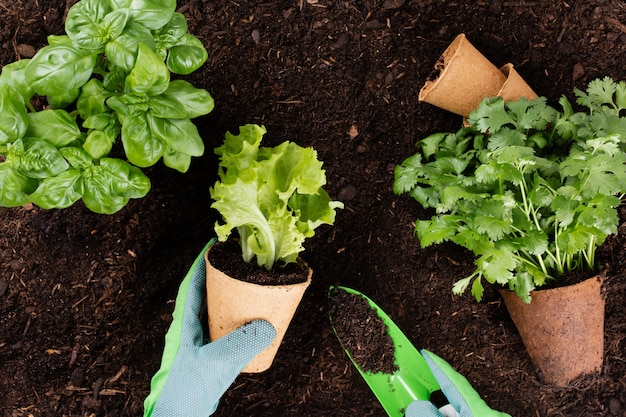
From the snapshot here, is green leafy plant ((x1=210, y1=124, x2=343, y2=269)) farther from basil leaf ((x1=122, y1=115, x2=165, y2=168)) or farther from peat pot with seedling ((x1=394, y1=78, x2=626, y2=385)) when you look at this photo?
peat pot with seedling ((x1=394, y1=78, x2=626, y2=385))

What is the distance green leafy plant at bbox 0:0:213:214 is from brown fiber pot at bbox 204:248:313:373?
413 millimetres

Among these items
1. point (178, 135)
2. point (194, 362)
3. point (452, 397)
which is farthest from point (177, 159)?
point (452, 397)

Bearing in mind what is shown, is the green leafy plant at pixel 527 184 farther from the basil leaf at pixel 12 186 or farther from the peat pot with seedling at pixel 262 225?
the basil leaf at pixel 12 186

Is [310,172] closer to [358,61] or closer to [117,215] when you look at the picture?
[358,61]

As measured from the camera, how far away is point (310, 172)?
1.80 m

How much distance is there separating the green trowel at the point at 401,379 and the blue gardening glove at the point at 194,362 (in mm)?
393

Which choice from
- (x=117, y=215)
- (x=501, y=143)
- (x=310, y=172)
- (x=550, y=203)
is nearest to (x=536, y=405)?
(x=550, y=203)

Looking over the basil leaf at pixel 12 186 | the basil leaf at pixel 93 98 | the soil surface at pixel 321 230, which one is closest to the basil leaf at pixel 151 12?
the basil leaf at pixel 93 98

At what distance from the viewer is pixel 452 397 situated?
7.05ft

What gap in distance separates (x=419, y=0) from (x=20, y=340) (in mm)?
1936

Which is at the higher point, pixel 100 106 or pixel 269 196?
pixel 100 106

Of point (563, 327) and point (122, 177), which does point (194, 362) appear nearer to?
point (122, 177)

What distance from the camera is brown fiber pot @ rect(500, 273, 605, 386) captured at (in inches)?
77.2

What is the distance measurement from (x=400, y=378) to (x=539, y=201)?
87cm
